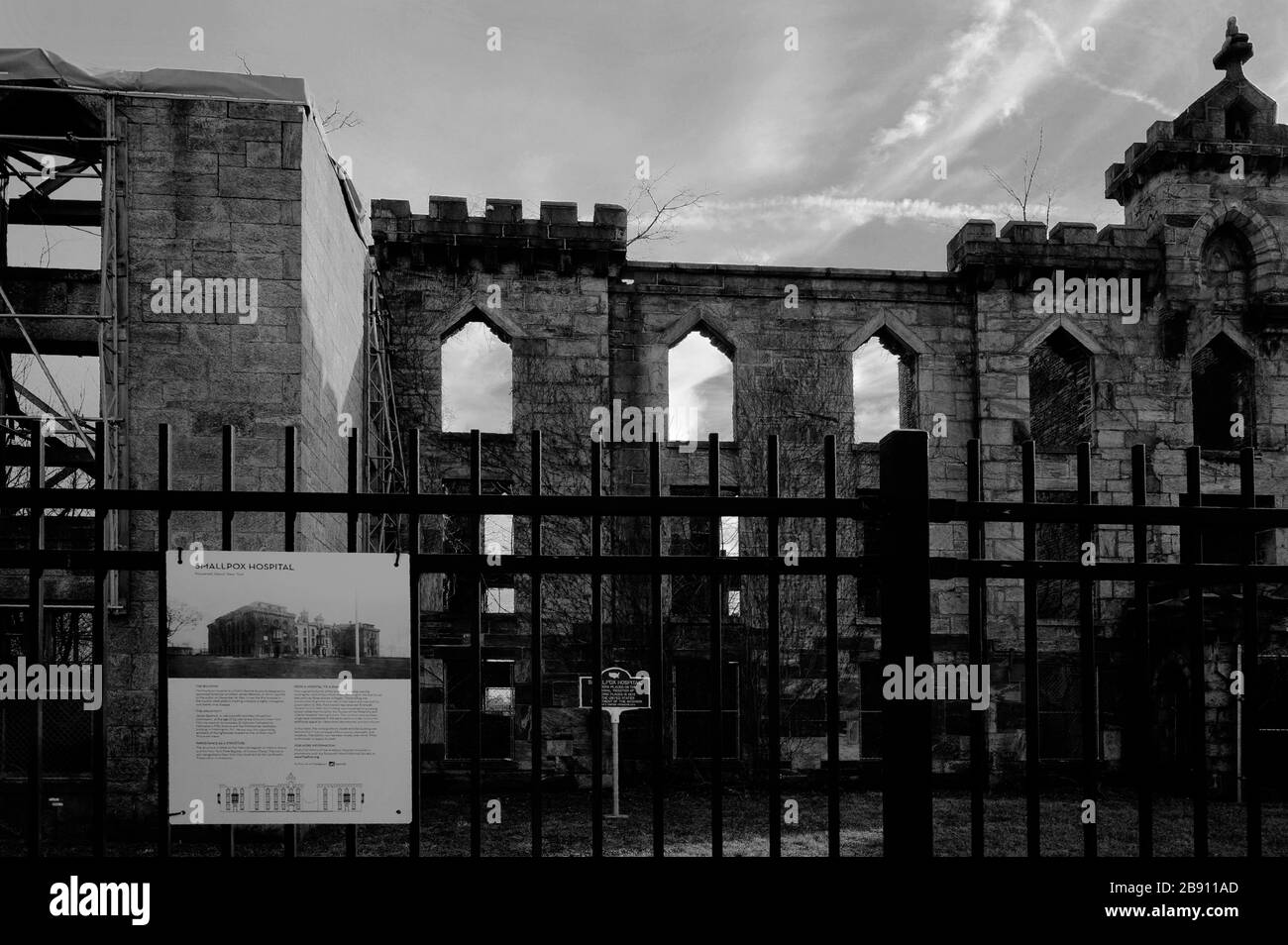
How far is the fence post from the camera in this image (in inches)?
153

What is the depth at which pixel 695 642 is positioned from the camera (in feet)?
57.6

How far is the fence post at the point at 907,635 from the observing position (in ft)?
12.7

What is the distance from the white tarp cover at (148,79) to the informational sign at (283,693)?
31.4ft

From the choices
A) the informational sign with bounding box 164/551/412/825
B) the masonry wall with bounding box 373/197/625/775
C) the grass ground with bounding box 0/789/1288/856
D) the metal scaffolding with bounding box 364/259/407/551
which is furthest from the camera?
the masonry wall with bounding box 373/197/625/775

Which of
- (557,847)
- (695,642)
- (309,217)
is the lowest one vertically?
(557,847)

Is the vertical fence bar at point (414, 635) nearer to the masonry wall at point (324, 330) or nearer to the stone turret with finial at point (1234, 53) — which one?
the masonry wall at point (324, 330)

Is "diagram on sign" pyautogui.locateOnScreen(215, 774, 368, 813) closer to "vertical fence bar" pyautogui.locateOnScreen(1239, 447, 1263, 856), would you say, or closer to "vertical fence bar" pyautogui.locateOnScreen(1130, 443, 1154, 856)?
"vertical fence bar" pyautogui.locateOnScreen(1130, 443, 1154, 856)

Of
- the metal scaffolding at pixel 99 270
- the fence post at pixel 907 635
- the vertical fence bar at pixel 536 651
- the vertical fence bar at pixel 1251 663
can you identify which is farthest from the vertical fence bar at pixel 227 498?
the metal scaffolding at pixel 99 270

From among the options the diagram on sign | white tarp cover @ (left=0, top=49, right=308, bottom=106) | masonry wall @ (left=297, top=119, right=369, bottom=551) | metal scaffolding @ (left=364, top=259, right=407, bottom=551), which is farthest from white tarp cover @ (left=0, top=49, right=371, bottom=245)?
the diagram on sign

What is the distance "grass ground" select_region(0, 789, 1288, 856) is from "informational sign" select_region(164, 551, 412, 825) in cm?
747

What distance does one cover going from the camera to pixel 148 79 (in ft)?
37.5
